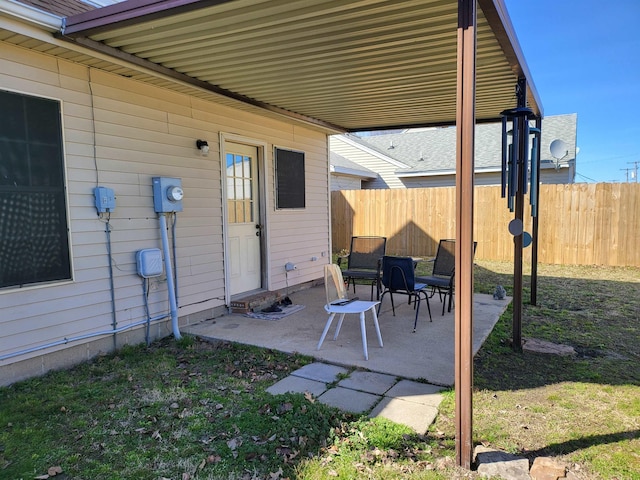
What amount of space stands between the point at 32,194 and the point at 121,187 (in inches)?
32.3

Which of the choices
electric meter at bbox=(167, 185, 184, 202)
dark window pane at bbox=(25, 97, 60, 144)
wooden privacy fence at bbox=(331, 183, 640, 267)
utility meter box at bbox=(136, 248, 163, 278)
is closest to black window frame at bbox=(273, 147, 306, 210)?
electric meter at bbox=(167, 185, 184, 202)

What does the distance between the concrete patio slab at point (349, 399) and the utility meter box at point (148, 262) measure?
2.20 m

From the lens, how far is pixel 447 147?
1534cm

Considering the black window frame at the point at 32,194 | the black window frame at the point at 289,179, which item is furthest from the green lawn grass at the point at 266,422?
the black window frame at the point at 289,179

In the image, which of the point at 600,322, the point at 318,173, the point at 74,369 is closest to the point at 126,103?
the point at 74,369

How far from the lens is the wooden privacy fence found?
Result: 28.6ft

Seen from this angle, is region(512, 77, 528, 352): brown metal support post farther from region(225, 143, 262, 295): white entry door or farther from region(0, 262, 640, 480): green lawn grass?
region(225, 143, 262, 295): white entry door

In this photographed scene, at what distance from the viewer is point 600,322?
5.03 metres

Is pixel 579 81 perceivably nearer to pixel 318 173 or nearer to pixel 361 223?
pixel 361 223

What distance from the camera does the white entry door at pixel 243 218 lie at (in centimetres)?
558

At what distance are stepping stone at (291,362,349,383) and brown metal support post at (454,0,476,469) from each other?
1.27 m

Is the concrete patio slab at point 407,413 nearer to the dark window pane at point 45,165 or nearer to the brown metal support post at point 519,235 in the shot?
the brown metal support post at point 519,235

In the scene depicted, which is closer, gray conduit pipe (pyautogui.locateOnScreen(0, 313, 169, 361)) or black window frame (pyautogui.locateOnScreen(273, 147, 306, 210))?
gray conduit pipe (pyautogui.locateOnScreen(0, 313, 169, 361))

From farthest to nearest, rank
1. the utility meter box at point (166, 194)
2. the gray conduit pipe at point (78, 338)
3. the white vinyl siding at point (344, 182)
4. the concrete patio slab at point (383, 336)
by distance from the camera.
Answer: the white vinyl siding at point (344, 182)
the utility meter box at point (166, 194)
the concrete patio slab at point (383, 336)
the gray conduit pipe at point (78, 338)
